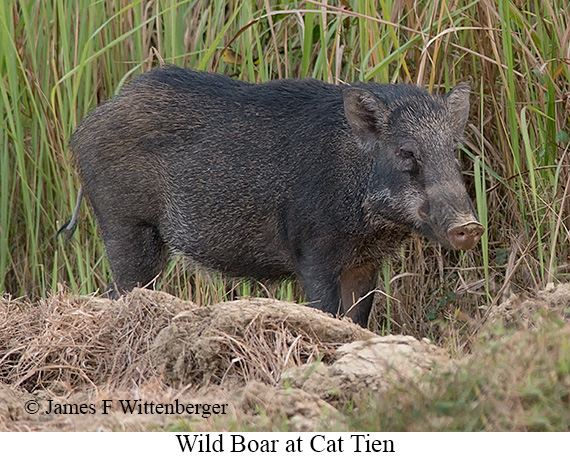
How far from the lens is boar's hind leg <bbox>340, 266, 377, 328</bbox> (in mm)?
4672

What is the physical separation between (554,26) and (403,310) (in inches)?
61.1

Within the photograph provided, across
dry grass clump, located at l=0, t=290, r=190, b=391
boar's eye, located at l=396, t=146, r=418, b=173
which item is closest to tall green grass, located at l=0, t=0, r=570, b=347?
boar's eye, located at l=396, t=146, r=418, b=173

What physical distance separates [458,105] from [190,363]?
5.95 feet

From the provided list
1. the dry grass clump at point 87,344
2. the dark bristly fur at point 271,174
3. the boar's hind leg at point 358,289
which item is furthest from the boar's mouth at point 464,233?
the dry grass clump at point 87,344

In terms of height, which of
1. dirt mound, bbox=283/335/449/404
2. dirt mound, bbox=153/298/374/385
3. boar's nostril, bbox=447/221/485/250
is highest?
boar's nostril, bbox=447/221/485/250

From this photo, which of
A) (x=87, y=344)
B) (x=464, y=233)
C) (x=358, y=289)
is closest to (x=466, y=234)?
(x=464, y=233)

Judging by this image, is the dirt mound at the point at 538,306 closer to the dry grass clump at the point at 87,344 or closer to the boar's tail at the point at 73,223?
the dry grass clump at the point at 87,344

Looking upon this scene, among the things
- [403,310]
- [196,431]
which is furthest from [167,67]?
[196,431]

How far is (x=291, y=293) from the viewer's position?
17.4 feet

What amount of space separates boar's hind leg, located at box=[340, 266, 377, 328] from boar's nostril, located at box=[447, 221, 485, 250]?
2.62 ft

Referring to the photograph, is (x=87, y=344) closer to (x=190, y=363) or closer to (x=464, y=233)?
(x=190, y=363)

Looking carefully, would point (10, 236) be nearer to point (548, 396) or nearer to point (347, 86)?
point (347, 86)

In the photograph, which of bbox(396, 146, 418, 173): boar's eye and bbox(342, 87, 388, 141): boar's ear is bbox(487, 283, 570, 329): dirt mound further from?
bbox(342, 87, 388, 141): boar's ear

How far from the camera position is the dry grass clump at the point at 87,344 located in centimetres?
363
